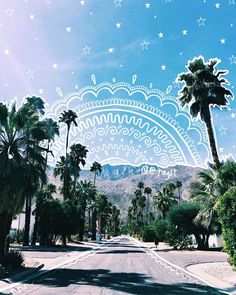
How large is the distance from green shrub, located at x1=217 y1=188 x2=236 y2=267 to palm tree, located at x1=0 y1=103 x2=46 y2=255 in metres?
10.1

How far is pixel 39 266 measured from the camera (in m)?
21.5

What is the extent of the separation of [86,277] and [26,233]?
32.9 meters

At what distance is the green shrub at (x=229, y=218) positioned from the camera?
16.6 meters

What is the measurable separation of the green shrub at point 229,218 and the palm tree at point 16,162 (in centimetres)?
1010

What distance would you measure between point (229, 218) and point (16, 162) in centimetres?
1125

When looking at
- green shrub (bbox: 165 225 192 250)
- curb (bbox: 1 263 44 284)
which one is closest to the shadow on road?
curb (bbox: 1 263 44 284)

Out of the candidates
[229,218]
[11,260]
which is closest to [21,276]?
[11,260]

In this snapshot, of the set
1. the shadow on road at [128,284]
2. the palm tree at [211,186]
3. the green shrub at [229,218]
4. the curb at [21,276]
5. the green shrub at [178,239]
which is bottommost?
the shadow on road at [128,284]

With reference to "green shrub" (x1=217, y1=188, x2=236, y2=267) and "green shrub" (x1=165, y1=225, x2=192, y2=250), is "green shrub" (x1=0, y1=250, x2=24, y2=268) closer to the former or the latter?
"green shrub" (x1=217, y1=188, x2=236, y2=267)

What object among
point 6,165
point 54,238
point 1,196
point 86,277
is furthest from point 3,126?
point 54,238

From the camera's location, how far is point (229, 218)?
55.4ft

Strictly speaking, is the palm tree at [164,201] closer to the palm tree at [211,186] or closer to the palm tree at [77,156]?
the palm tree at [77,156]

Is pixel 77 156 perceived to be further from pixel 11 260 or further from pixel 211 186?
pixel 11 260

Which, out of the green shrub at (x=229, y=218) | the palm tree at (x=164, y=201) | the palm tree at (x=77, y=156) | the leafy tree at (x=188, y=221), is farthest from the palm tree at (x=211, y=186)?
the palm tree at (x=164, y=201)
